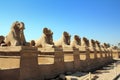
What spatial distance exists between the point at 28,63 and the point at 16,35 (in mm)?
2902

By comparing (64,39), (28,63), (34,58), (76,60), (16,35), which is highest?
(64,39)

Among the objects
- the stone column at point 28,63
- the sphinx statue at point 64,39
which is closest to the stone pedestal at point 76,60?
the sphinx statue at point 64,39

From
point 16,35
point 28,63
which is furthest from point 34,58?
point 16,35

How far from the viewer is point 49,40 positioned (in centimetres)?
1600

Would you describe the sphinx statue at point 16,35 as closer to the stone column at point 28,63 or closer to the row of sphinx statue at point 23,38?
the row of sphinx statue at point 23,38

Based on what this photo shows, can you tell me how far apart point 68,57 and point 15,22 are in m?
6.01

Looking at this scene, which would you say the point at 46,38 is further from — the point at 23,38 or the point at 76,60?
the point at 23,38

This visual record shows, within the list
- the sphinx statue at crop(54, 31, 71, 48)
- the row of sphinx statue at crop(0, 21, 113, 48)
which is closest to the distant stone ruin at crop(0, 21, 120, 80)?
the row of sphinx statue at crop(0, 21, 113, 48)

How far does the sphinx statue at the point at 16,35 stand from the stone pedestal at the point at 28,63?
5.98ft

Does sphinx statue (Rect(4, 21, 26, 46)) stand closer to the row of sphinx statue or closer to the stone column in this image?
the row of sphinx statue

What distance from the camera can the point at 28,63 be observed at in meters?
10.2

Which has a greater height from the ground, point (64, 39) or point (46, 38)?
point (64, 39)

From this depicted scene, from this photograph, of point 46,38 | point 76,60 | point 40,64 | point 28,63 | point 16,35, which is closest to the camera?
point 28,63

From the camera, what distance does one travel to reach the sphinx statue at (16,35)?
1210cm
